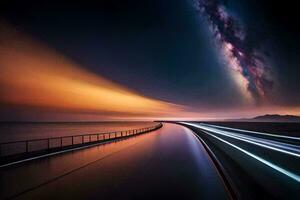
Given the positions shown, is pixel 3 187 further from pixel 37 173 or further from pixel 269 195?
pixel 269 195

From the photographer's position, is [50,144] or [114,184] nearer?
[114,184]

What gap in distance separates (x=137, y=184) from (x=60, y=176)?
3.94 metres

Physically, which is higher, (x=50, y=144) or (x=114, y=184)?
(x=114, y=184)

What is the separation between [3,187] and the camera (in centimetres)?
1105

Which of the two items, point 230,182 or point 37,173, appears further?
point 37,173

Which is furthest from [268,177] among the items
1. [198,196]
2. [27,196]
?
[27,196]

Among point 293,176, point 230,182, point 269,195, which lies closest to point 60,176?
point 230,182

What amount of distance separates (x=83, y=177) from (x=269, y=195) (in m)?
7.13

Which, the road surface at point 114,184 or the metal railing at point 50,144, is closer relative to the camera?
the road surface at point 114,184

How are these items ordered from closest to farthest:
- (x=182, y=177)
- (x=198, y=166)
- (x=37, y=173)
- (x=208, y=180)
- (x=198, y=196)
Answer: (x=198, y=196)
(x=208, y=180)
(x=182, y=177)
(x=37, y=173)
(x=198, y=166)

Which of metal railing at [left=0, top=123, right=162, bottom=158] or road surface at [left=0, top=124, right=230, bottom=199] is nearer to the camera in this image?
road surface at [left=0, top=124, right=230, bottom=199]

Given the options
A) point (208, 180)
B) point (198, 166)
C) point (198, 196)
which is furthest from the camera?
point (198, 166)

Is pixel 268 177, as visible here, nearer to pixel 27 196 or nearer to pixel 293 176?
pixel 293 176

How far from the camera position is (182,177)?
13.3 meters
